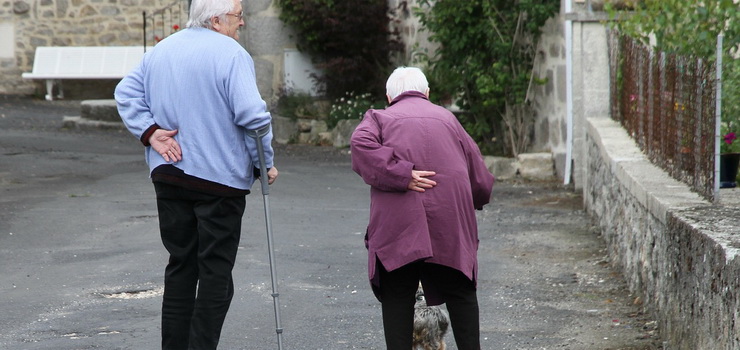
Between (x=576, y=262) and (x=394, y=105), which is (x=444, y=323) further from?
(x=576, y=262)

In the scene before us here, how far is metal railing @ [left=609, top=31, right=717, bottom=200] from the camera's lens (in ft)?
16.8

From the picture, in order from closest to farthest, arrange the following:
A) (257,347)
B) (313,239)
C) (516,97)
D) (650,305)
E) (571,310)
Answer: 1. (257,347)
2. (650,305)
3. (571,310)
4. (313,239)
5. (516,97)

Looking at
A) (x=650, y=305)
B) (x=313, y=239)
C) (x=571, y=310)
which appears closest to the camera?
(x=650, y=305)

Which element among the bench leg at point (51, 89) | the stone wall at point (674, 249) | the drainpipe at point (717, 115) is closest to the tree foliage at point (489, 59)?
the stone wall at point (674, 249)

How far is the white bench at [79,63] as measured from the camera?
20.9 m

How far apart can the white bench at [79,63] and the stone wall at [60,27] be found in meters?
0.44

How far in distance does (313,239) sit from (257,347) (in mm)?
3056

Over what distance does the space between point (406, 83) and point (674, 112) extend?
6.67 feet

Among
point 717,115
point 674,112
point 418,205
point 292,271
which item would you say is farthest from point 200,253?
point 674,112

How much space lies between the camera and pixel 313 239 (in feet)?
27.1

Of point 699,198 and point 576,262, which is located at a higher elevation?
point 699,198

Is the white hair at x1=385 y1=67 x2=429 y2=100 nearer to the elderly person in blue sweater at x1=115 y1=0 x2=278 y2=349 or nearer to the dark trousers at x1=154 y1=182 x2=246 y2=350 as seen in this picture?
the elderly person in blue sweater at x1=115 y1=0 x2=278 y2=349

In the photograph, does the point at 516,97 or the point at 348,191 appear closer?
the point at 348,191

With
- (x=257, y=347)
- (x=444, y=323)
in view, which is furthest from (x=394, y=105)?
(x=257, y=347)
